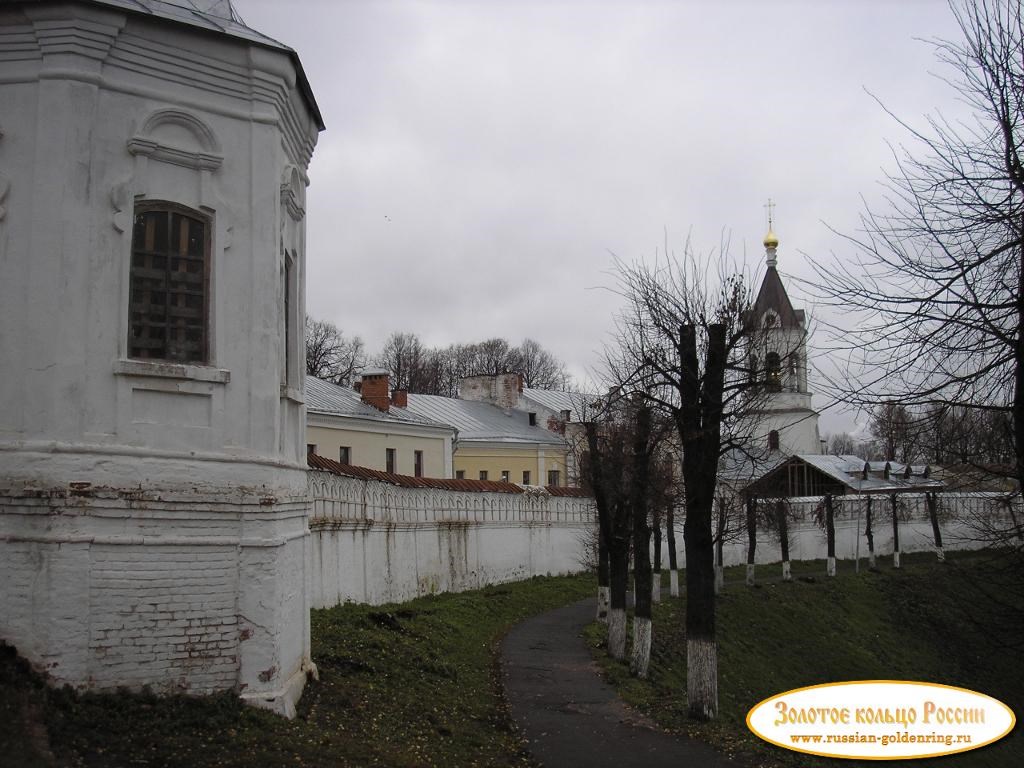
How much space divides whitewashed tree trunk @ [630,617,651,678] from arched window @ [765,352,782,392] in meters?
4.70

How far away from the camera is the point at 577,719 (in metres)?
13.0

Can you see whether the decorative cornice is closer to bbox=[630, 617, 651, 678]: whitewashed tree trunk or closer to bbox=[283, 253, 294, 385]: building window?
bbox=[283, 253, 294, 385]: building window

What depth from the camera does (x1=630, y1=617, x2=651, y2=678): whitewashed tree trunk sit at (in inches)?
658

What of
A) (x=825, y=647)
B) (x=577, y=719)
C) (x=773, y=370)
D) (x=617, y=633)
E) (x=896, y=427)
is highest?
(x=773, y=370)

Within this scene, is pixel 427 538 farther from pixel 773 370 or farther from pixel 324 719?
pixel 324 719

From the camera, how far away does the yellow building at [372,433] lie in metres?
35.1

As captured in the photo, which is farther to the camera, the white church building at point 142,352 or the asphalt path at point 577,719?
the asphalt path at point 577,719

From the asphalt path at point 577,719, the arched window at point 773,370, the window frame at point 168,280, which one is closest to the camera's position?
the window frame at point 168,280

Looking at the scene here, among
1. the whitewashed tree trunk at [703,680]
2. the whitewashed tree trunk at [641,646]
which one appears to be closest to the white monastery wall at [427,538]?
the whitewashed tree trunk at [641,646]

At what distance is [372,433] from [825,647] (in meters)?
18.2

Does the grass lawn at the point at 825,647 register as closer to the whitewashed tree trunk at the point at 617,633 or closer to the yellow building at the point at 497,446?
the whitewashed tree trunk at the point at 617,633

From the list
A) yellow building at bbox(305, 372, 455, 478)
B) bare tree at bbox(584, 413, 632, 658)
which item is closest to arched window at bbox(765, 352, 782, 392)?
bare tree at bbox(584, 413, 632, 658)

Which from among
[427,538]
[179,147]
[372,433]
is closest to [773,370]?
[179,147]

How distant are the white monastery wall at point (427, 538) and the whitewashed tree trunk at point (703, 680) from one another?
22.2ft
